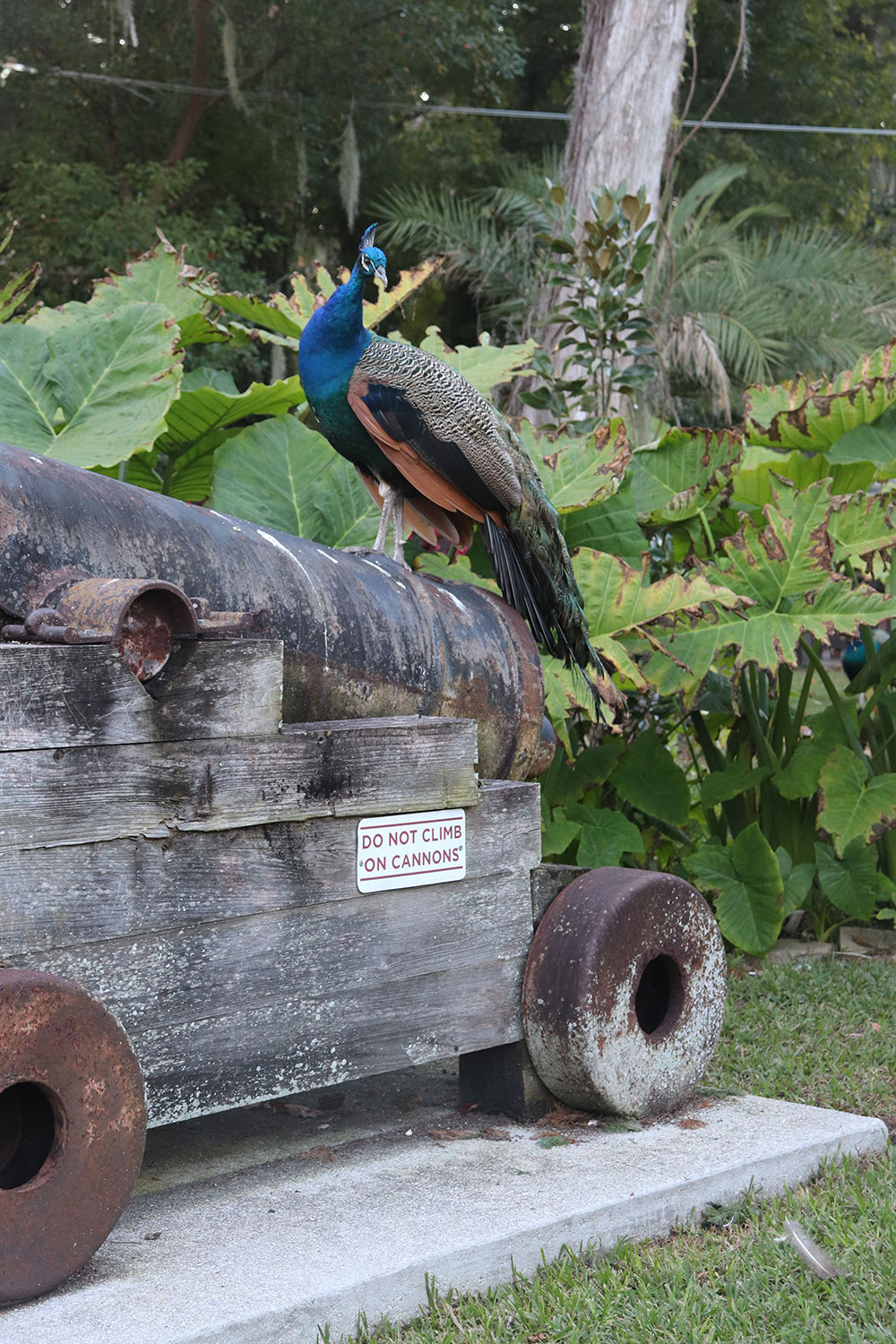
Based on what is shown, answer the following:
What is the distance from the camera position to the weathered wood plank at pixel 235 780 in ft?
6.59

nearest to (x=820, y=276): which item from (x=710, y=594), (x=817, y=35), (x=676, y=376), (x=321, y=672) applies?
(x=676, y=376)

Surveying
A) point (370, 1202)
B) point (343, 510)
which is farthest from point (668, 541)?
point (370, 1202)

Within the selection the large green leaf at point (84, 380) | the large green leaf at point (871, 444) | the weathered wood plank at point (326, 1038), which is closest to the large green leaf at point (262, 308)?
the large green leaf at point (84, 380)

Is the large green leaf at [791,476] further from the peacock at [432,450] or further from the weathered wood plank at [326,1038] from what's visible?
the weathered wood plank at [326,1038]

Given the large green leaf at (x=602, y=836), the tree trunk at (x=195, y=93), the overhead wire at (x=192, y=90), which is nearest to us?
the large green leaf at (x=602, y=836)

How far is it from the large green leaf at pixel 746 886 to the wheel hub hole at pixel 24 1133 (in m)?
3.04

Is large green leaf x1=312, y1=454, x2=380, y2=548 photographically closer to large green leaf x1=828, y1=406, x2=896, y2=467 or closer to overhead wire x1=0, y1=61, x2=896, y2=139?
large green leaf x1=828, y1=406, x2=896, y2=467

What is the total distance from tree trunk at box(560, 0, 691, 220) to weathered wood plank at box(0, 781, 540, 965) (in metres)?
6.24

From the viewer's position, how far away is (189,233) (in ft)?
45.4

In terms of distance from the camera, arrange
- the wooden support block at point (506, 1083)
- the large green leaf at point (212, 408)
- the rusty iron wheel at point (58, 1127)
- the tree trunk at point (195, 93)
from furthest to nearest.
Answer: the tree trunk at point (195, 93) → the large green leaf at point (212, 408) → the wooden support block at point (506, 1083) → the rusty iron wheel at point (58, 1127)

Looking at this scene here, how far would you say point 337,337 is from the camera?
335 cm

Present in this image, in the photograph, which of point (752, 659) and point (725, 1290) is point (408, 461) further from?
point (725, 1290)

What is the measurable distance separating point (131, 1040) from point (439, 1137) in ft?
2.79

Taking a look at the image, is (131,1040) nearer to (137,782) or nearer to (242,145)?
(137,782)
